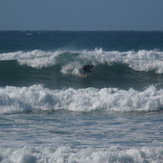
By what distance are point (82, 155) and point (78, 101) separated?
5120 millimetres

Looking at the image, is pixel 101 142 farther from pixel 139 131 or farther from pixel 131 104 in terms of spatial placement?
pixel 131 104

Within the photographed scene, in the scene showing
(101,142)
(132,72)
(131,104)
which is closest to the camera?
(101,142)

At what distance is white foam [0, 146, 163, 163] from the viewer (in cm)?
639

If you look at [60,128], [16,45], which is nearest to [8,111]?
[60,128]

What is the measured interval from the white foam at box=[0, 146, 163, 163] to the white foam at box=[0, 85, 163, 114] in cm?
427

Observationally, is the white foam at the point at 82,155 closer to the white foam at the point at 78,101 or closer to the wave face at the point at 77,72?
the white foam at the point at 78,101

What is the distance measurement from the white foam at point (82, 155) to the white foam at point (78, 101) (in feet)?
14.0

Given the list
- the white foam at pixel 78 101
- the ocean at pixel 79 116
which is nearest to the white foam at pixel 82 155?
the ocean at pixel 79 116

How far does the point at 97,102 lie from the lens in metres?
11.5

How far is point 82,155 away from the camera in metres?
6.53

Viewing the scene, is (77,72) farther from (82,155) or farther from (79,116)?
(82,155)

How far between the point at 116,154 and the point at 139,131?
83.1 inches

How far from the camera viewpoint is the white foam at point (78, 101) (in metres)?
11.2

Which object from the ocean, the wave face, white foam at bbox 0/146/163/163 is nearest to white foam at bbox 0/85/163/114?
the ocean
